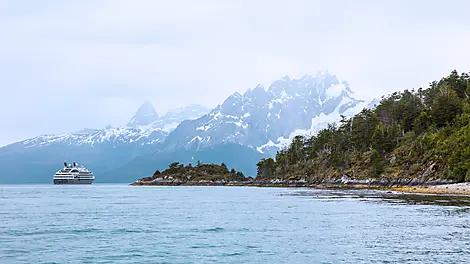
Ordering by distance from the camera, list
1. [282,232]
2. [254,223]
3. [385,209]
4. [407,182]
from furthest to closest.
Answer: [407,182], [385,209], [254,223], [282,232]

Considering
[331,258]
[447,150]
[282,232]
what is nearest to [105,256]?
[331,258]

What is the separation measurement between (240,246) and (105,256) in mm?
11877

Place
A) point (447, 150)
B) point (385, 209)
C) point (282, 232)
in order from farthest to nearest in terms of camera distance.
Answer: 1. point (447, 150)
2. point (385, 209)
3. point (282, 232)

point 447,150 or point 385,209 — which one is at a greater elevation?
point 447,150

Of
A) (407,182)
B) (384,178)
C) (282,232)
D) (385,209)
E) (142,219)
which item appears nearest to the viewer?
(282,232)

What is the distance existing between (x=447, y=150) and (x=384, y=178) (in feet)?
111

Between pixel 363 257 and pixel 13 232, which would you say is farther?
pixel 13 232

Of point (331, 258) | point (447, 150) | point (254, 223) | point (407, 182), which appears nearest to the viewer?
point (331, 258)

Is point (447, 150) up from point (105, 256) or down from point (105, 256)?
up

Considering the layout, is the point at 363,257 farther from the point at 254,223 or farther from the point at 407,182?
the point at 407,182

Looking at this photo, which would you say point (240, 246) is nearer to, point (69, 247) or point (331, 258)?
point (331, 258)

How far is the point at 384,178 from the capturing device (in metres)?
196

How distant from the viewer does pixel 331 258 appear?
41125 millimetres

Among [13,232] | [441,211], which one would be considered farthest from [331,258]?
[441,211]
